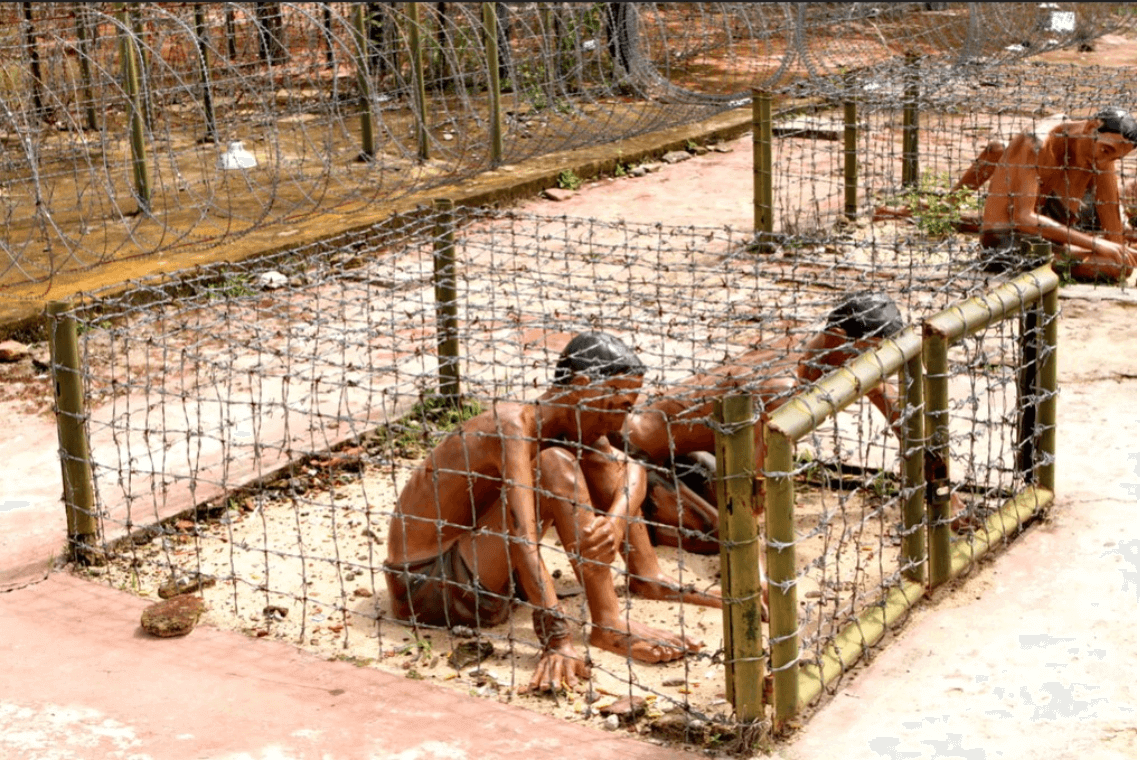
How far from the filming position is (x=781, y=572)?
4234 millimetres

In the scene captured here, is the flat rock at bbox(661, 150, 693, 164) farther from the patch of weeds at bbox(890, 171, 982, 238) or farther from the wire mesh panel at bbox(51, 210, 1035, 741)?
the wire mesh panel at bbox(51, 210, 1035, 741)

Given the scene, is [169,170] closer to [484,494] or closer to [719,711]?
[484,494]

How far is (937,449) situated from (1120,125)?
4.42m

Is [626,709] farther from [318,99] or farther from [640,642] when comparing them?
[318,99]

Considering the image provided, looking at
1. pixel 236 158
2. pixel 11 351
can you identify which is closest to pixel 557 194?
pixel 236 158

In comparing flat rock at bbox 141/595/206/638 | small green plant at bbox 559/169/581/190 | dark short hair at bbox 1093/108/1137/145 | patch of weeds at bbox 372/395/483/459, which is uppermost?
dark short hair at bbox 1093/108/1137/145

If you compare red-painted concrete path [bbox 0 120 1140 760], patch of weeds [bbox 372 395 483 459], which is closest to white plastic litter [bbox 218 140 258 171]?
patch of weeds [bbox 372 395 483 459]

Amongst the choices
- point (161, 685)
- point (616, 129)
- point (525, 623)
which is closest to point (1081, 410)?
point (525, 623)

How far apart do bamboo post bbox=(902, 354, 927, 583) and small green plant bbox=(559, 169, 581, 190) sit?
7.29 meters

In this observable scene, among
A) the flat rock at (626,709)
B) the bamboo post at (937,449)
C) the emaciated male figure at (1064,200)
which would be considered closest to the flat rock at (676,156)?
the emaciated male figure at (1064,200)

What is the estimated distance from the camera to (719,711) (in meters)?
4.51

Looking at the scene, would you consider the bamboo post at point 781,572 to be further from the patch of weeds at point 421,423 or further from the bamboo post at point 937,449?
the patch of weeds at point 421,423

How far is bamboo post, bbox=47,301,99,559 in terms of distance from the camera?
5637 millimetres

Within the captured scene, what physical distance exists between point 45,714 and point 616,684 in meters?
1.68
